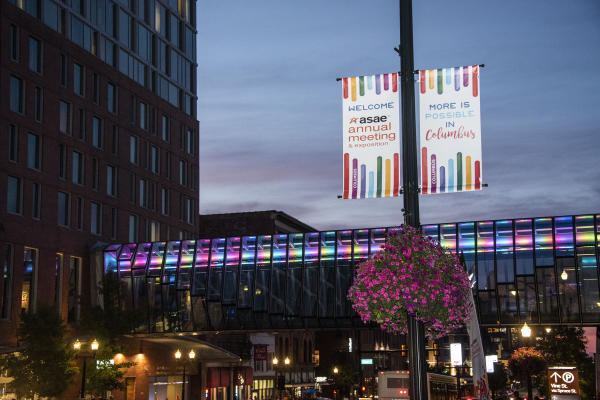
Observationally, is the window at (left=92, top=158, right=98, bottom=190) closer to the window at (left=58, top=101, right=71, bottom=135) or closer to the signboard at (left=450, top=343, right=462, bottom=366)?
the window at (left=58, top=101, right=71, bottom=135)

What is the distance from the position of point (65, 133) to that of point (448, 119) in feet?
155

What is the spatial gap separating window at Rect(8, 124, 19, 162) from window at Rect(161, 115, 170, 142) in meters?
21.5

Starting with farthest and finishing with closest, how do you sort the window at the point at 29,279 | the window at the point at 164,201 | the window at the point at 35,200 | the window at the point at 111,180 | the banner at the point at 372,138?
the window at the point at 164,201
the window at the point at 111,180
the window at the point at 35,200
the window at the point at 29,279
the banner at the point at 372,138

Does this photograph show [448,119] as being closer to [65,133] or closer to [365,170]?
[365,170]

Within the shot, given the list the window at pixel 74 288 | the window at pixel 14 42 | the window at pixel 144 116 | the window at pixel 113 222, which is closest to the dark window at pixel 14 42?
the window at pixel 14 42

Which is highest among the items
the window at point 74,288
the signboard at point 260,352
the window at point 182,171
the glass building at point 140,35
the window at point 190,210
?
the glass building at point 140,35

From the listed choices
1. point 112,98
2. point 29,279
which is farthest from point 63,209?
point 112,98

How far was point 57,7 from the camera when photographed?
59.0 m

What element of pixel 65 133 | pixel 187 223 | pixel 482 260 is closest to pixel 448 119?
pixel 482 260

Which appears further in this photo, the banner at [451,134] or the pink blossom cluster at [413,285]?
the pink blossom cluster at [413,285]

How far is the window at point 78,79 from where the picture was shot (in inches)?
2363

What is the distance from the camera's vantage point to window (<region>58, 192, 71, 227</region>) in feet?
187

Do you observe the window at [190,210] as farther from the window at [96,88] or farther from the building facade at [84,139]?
the window at [96,88]

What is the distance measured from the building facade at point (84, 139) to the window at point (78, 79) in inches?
3.3
